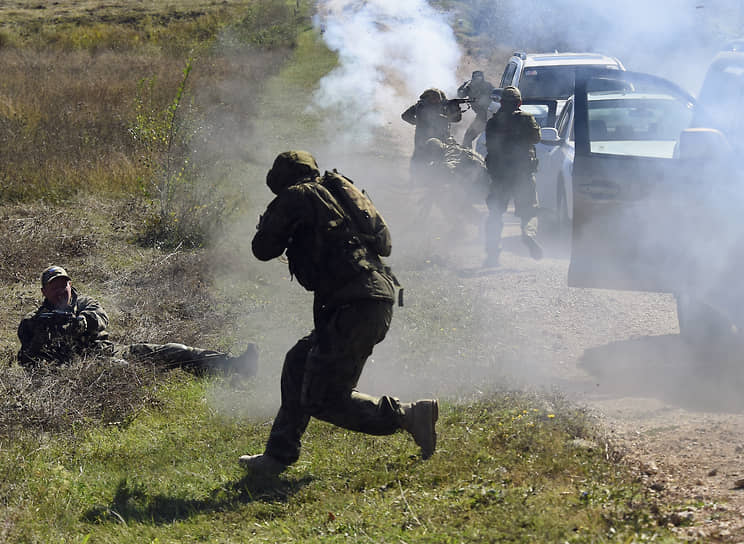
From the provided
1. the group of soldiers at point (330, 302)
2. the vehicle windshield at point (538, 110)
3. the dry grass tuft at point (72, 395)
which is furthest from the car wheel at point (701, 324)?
the vehicle windshield at point (538, 110)

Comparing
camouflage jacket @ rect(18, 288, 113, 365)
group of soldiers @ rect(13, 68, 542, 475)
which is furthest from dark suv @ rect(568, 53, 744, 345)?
camouflage jacket @ rect(18, 288, 113, 365)

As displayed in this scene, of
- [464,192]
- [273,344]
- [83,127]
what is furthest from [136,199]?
[273,344]

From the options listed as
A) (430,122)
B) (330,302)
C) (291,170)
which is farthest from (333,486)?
(430,122)

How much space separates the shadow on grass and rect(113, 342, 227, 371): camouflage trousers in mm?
1790

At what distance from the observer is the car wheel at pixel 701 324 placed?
229 inches

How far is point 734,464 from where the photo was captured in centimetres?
412

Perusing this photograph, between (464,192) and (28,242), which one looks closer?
(28,242)

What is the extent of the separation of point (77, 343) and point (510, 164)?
15.8ft

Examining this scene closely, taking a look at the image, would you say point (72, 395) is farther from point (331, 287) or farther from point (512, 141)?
point (512, 141)

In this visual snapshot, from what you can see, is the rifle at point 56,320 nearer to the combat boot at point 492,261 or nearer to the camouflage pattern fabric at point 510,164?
the combat boot at point 492,261

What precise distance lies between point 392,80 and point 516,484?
14224 mm

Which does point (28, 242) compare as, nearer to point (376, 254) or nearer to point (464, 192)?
point (464, 192)

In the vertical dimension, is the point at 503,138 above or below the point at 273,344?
above

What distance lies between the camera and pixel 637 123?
7477mm
